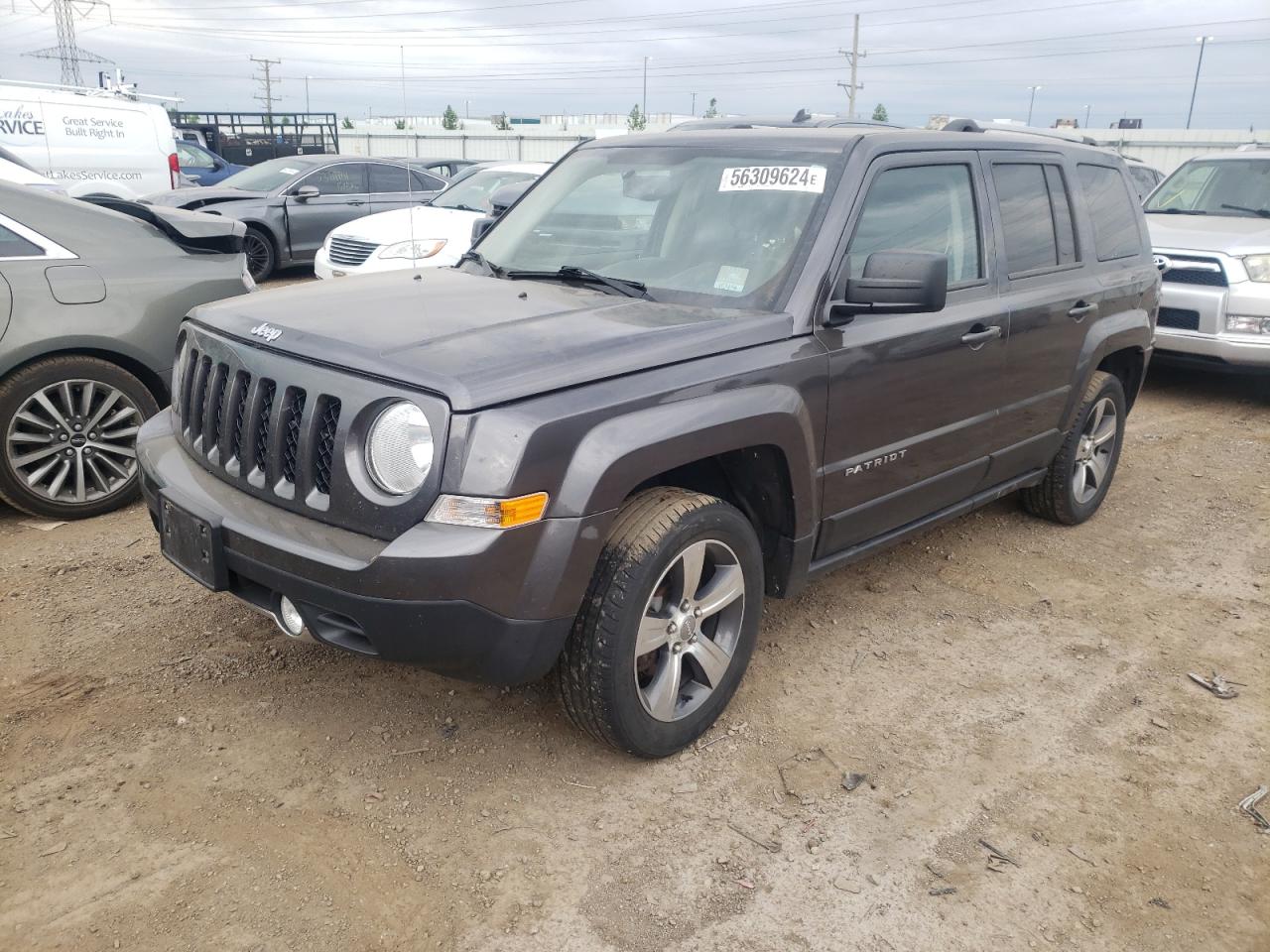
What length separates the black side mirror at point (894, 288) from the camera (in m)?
3.21

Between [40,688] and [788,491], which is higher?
[788,491]

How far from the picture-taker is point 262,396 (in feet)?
9.66

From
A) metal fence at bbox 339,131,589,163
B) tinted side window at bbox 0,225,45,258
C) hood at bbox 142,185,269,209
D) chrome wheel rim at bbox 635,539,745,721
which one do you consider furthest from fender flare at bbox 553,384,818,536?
metal fence at bbox 339,131,589,163

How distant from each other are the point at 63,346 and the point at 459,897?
3.38 metres

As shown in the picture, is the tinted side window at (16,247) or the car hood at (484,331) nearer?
the car hood at (484,331)

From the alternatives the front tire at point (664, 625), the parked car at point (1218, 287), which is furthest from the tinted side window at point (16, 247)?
the parked car at point (1218, 287)

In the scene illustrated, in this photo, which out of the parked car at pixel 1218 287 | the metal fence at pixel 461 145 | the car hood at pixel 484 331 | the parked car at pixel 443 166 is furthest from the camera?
the metal fence at pixel 461 145

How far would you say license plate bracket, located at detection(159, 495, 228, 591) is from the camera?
289cm

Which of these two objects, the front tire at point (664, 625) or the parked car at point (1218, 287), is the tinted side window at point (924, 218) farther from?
the parked car at point (1218, 287)

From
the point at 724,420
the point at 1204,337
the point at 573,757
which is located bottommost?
the point at 573,757

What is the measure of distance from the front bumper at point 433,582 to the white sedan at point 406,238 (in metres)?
6.11

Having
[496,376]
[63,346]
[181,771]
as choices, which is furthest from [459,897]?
[63,346]

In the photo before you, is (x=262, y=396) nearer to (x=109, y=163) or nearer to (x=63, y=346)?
(x=63, y=346)

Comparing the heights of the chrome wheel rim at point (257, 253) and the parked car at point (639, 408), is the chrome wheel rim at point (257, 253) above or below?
below
